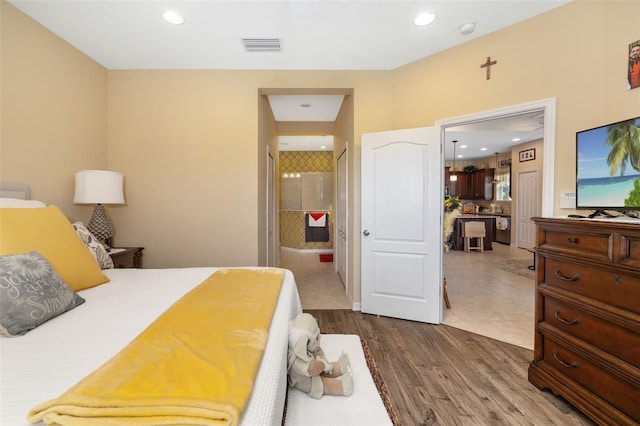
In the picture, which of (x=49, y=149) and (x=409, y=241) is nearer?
(x=49, y=149)

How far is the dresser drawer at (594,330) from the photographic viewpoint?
49.2 inches

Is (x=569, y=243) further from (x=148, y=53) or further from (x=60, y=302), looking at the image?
(x=148, y=53)

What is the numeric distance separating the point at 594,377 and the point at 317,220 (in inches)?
204

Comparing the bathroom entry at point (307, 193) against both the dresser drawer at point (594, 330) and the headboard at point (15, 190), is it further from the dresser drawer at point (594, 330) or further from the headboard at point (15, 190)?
the dresser drawer at point (594, 330)

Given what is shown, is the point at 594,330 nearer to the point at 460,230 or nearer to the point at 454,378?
the point at 454,378

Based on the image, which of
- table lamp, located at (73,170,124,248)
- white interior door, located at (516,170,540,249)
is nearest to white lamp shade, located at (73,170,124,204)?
table lamp, located at (73,170,124,248)

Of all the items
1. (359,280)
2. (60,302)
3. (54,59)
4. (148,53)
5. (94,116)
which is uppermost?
(148,53)

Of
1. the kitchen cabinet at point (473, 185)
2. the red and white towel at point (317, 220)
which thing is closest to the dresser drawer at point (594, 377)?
the red and white towel at point (317, 220)

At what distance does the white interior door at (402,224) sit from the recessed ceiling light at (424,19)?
2.88 ft

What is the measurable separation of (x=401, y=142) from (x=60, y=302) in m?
2.77

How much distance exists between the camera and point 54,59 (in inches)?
88.1

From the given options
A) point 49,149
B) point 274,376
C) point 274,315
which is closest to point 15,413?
point 274,376

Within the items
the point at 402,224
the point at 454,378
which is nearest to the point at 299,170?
the point at 402,224

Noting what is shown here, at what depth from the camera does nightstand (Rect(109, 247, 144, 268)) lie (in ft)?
7.61
